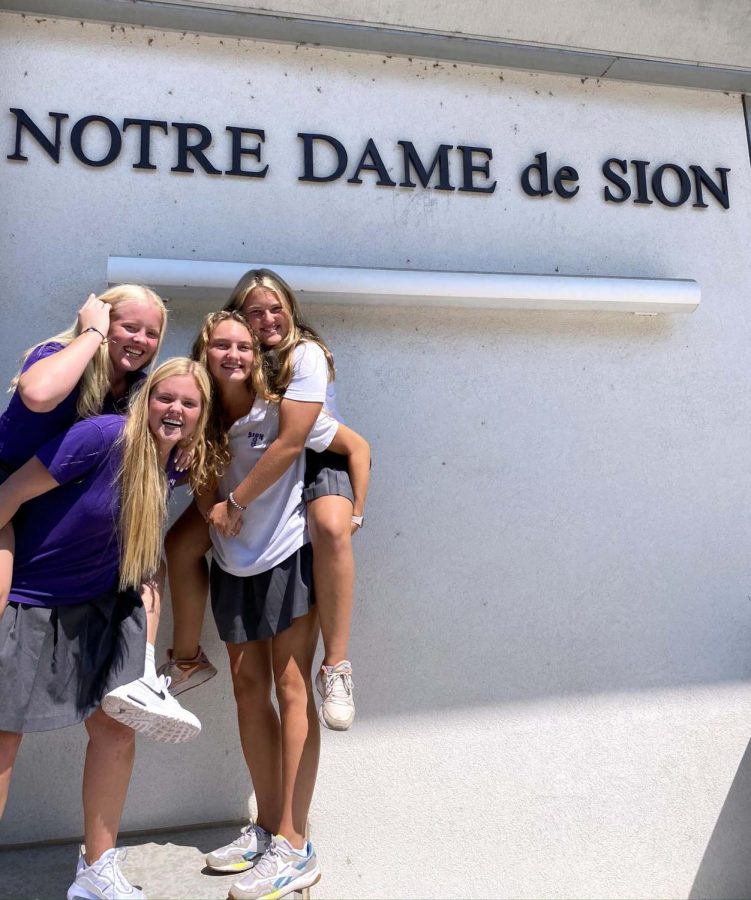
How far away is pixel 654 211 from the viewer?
10.8 feet

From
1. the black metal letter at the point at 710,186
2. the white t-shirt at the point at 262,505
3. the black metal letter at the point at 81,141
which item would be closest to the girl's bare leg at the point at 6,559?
the white t-shirt at the point at 262,505

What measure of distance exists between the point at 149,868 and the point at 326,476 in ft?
4.30

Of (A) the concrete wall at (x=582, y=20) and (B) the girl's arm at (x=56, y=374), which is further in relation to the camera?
(A) the concrete wall at (x=582, y=20)

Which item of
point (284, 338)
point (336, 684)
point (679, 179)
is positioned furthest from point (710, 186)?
point (336, 684)

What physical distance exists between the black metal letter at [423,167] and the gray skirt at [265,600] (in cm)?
155

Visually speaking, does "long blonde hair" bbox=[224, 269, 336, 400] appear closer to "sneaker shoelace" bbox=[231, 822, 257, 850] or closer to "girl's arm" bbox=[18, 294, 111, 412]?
"girl's arm" bbox=[18, 294, 111, 412]

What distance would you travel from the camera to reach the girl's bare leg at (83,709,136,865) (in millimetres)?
2010

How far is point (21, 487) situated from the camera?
189cm

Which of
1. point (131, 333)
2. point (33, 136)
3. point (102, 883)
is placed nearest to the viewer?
point (102, 883)

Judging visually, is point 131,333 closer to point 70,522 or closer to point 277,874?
point 70,522

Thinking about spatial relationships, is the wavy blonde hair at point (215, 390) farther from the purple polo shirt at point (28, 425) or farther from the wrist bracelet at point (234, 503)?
the purple polo shirt at point (28, 425)

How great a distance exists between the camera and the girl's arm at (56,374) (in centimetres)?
186

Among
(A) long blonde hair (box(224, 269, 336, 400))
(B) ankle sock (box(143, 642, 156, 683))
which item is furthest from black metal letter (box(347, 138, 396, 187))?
(B) ankle sock (box(143, 642, 156, 683))

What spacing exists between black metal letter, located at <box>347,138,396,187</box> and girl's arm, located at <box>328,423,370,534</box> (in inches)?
44.1
